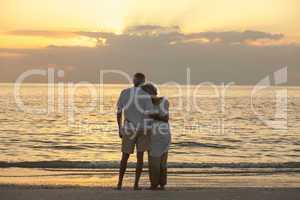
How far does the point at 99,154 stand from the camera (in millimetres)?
25312

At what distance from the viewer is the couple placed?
10398 millimetres

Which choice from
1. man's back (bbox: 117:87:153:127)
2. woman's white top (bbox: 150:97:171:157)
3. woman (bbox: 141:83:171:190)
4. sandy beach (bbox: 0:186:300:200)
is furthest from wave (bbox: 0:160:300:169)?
man's back (bbox: 117:87:153:127)

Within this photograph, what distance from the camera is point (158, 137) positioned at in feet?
35.0

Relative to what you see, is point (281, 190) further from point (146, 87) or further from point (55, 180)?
point (55, 180)

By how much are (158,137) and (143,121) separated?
0.48m

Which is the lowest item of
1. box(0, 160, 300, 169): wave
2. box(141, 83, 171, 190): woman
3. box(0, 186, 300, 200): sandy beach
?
box(0, 160, 300, 169): wave

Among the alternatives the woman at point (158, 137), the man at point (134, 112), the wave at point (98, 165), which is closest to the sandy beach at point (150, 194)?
the woman at point (158, 137)

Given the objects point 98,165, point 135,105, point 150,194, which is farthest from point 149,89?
point 98,165

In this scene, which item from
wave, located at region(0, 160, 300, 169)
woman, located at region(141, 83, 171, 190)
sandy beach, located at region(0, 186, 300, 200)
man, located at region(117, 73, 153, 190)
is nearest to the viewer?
sandy beach, located at region(0, 186, 300, 200)

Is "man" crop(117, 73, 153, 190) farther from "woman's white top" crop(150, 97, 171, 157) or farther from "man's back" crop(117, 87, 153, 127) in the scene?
"woman's white top" crop(150, 97, 171, 157)

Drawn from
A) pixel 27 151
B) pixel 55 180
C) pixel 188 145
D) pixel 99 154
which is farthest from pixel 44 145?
pixel 55 180

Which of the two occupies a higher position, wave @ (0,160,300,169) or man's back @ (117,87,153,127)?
man's back @ (117,87,153,127)

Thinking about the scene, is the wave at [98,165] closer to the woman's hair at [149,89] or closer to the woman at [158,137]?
the woman at [158,137]

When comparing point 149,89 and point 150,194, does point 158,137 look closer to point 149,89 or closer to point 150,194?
point 149,89
